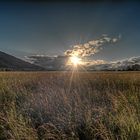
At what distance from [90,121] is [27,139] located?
127cm

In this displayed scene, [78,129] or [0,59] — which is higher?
[0,59]

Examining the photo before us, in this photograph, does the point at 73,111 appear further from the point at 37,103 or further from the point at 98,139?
the point at 37,103

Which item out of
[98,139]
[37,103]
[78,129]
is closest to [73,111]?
[78,129]

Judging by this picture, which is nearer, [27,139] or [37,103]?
[27,139]

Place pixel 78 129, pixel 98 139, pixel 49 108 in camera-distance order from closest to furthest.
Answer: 1. pixel 98 139
2. pixel 78 129
3. pixel 49 108

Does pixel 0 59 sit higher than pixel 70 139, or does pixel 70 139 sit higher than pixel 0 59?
pixel 0 59

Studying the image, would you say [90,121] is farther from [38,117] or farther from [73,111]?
[38,117]

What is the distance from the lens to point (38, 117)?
449 centimetres

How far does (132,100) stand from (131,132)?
7.11 feet

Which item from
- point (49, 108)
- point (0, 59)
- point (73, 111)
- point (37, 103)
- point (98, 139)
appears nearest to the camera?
point (98, 139)

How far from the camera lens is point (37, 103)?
17.4ft

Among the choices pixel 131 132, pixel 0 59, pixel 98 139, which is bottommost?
pixel 98 139

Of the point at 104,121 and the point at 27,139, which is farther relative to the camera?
the point at 104,121

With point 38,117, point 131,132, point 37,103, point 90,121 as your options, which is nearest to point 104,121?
point 90,121
